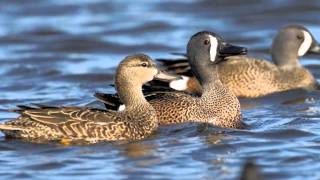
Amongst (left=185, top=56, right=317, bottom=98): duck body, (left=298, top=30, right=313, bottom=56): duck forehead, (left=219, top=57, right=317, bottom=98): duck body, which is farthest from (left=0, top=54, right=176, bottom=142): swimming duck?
(left=298, top=30, right=313, bottom=56): duck forehead

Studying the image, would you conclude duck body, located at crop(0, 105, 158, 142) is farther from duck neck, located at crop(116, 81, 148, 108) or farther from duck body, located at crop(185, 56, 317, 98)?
duck body, located at crop(185, 56, 317, 98)

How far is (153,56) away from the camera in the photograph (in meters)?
16.8

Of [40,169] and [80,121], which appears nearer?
[40,169]

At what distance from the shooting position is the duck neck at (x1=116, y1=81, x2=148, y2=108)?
11.4 m

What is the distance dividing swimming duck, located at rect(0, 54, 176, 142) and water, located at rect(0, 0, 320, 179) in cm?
12

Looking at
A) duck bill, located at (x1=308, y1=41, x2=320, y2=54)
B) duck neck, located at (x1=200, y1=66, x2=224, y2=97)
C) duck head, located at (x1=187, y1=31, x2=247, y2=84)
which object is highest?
duck head, located at (x1=187, y1=31, x2=247, y2=84)

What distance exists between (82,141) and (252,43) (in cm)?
710

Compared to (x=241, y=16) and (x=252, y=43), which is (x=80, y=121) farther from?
(x=241, y=16)

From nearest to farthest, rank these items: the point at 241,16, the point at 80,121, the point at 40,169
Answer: the point at 40,169 < the point at 80,121 < the point at 241,16

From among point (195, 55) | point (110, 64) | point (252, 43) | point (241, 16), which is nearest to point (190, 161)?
point (195, 55)

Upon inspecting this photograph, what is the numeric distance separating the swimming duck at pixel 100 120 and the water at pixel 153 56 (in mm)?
124

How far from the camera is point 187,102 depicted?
11.8 metres

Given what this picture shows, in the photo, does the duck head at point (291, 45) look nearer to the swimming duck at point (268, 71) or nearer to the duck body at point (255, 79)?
the swimming duck at point (268, 71)

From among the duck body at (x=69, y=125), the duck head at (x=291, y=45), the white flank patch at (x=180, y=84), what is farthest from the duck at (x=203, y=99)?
the duck head at (x=291, y=45)
